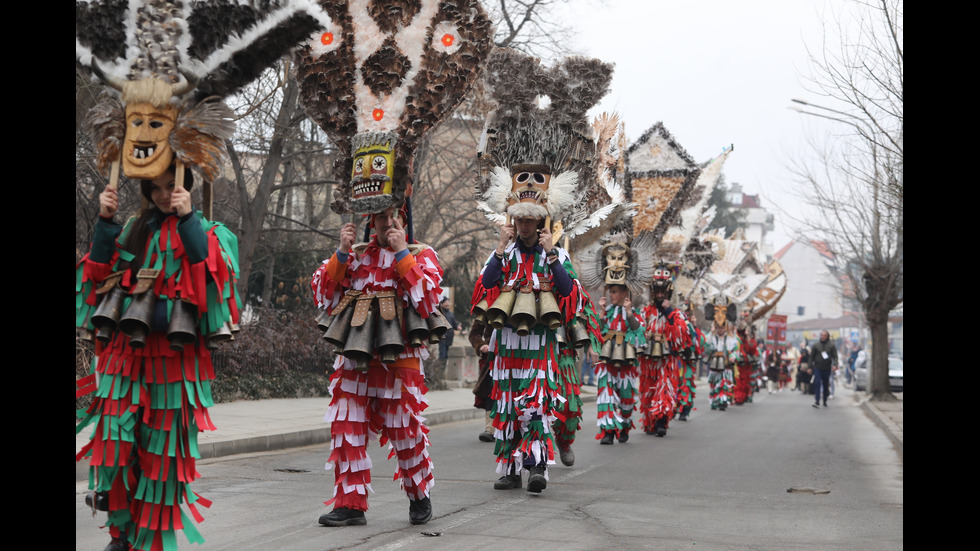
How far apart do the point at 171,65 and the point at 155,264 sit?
3.33ft

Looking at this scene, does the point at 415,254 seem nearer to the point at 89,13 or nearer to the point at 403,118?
the point at 403,118

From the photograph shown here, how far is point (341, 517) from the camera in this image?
6.36 meters

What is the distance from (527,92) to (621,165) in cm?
781

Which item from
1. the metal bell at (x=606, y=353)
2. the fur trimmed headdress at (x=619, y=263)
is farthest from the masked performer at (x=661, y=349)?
the metal bell at (x=606, y=353)

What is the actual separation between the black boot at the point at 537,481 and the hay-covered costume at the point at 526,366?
81 mm

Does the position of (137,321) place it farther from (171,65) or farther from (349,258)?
(349,258)

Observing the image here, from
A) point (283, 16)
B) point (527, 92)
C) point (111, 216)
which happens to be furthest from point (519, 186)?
point (111, 216)

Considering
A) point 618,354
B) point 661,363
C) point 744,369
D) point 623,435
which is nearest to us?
point 618,354

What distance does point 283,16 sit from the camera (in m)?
5.22

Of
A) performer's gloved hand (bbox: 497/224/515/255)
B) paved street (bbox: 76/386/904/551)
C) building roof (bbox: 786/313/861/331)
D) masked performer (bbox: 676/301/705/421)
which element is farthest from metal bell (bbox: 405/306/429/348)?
building roof (bbox: 786/313/861/331)

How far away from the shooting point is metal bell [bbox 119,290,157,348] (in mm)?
4793

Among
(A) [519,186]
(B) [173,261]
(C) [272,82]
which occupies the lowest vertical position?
(B) [173,261]

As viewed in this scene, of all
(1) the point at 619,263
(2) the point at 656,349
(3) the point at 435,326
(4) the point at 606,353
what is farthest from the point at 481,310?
(2) the point at 656,349

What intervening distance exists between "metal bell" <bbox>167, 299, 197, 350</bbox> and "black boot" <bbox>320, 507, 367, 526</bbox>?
6.30 feet
